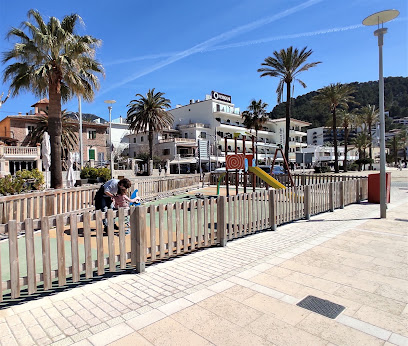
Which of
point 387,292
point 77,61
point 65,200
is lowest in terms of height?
point 387,292

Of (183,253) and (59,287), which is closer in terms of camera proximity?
(59,287)

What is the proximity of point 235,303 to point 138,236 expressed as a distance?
73.2 inches

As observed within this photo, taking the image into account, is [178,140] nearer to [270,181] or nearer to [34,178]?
[34,178]

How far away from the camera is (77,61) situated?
1533 centimetres

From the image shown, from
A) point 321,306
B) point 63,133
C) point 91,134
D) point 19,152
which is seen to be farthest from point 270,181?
point 91,134

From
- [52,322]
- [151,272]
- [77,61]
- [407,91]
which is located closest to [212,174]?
[77,61]

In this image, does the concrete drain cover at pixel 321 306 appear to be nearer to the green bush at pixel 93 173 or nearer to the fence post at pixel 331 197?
the fence post at pixel 331 197

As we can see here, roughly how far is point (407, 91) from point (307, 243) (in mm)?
192780

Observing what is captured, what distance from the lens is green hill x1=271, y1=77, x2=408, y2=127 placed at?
113525 mm

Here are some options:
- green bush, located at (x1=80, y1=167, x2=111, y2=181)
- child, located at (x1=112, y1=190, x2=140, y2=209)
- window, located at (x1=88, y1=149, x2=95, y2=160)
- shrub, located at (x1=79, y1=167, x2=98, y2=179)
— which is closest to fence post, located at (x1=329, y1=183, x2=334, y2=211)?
child, located at (x1=112, y1=190, x2=140, y2=209)

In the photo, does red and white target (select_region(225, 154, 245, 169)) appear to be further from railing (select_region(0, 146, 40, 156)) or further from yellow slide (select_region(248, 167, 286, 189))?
railing (select_region(0, 146, 40, 156))

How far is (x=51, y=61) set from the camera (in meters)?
14.8

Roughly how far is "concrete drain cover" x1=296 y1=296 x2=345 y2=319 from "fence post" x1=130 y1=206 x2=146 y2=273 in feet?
8.08

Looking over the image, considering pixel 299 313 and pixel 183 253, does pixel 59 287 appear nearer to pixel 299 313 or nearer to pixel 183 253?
pixel 183 253
